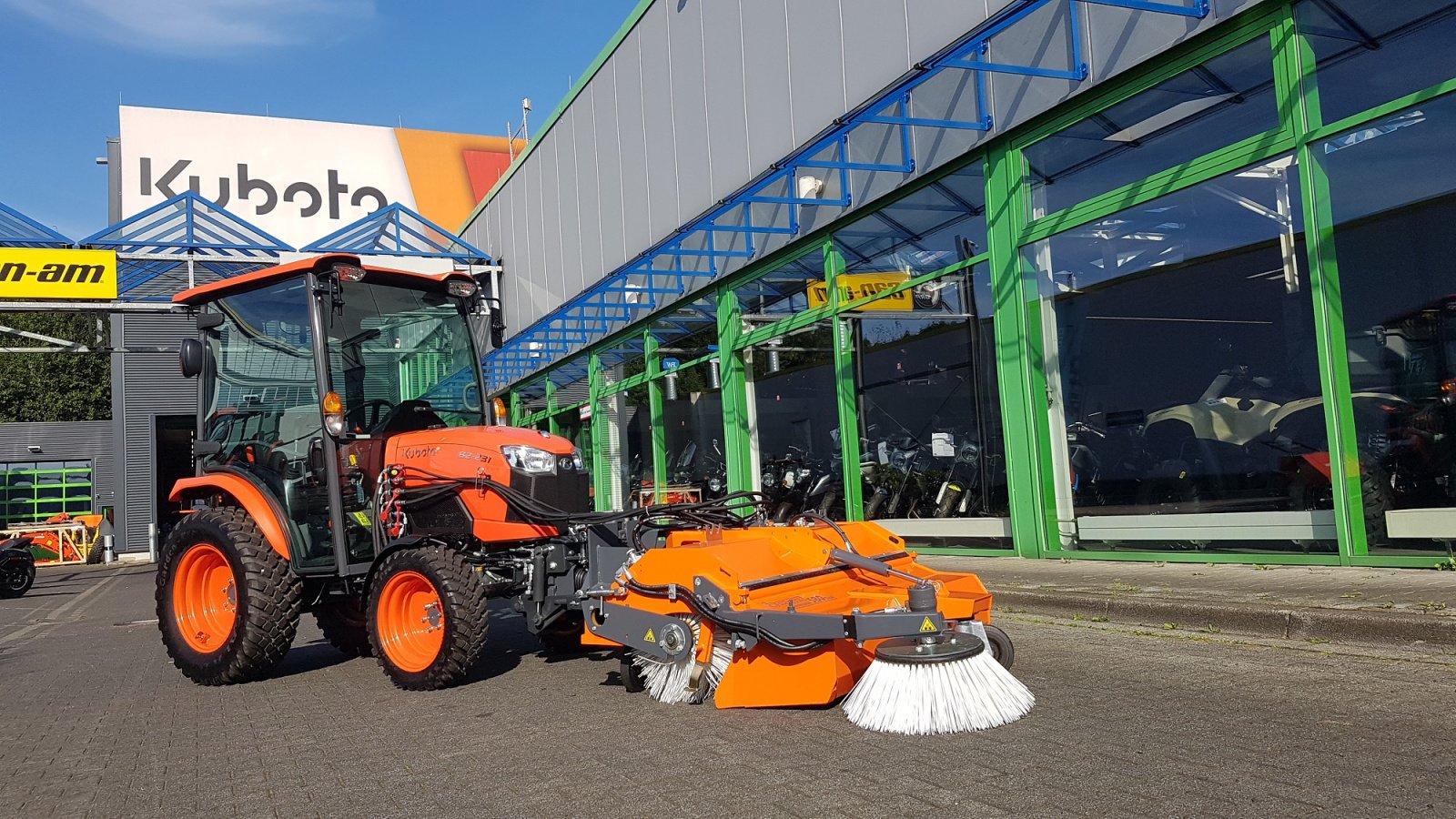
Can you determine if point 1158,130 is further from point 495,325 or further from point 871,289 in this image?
point 495,325

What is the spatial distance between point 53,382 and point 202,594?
166 ft

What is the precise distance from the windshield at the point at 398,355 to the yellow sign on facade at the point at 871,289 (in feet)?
18.4

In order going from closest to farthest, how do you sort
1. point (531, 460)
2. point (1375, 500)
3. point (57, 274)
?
point (531, 460)
point (1375, 500)
point (57, 274)

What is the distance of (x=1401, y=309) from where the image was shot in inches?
275

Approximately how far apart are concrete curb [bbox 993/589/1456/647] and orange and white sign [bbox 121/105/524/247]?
34.3 metres

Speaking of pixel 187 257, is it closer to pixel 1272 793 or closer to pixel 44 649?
pixel 44 649

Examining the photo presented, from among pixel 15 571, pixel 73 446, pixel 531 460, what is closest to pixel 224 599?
pixel 531 460

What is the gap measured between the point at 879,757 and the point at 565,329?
56.4ft

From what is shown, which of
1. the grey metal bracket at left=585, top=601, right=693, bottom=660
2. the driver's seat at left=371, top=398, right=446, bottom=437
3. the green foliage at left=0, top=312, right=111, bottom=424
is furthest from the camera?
the green foliage at left=0, top=312, right=111, bottom=424

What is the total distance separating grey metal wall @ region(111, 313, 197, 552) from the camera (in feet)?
99.2

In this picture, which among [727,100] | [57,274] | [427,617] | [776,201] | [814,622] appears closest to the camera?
[814,622]

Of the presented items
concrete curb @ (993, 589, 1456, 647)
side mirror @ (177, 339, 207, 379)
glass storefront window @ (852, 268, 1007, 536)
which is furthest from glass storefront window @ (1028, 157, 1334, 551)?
side mirror @ (177, 339, 207, 379)

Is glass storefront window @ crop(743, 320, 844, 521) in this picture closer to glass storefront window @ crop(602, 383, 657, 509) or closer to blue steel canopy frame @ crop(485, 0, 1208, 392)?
blue steel canopy frame @ crop(485, 0, 1208, 392)

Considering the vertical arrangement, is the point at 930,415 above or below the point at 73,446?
below
